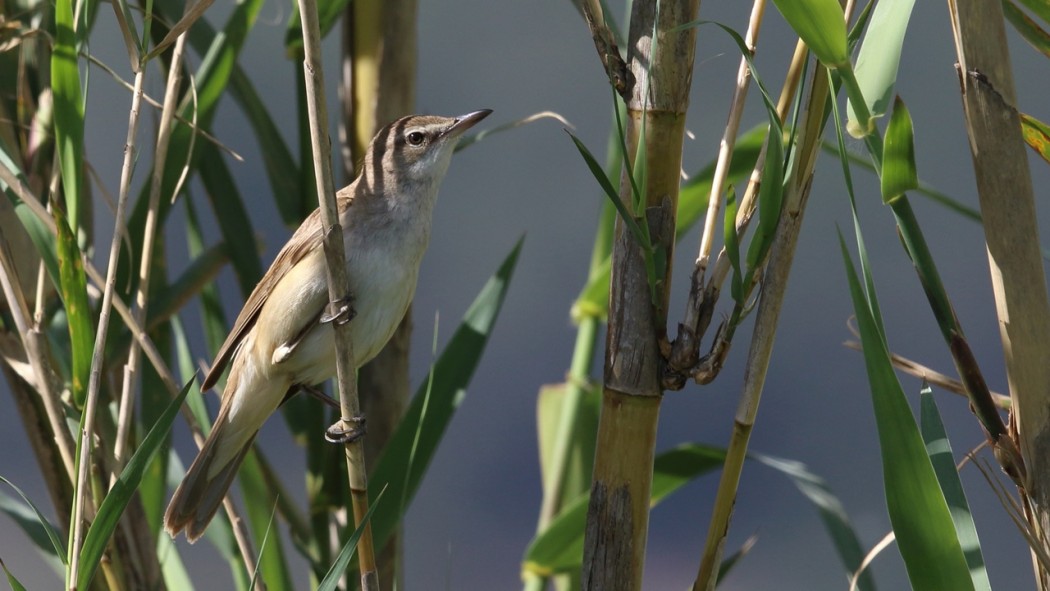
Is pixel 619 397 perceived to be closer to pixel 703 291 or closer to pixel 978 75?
pixel 703 291

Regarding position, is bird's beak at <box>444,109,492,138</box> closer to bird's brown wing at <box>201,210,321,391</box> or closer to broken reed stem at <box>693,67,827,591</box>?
bird's brown wing at <box>201,210,321,391</box>

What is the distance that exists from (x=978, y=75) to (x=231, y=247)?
1.30 meters

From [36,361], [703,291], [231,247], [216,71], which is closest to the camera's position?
[703,291]

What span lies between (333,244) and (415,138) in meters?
0.80

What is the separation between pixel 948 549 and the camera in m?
0.95

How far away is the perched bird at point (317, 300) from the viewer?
162 cm

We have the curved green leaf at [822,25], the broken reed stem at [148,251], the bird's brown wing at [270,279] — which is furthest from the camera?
the bird's brown wing at [270,279]

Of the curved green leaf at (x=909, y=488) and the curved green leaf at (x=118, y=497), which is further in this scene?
the curved green leaf at (x=118, y=497)

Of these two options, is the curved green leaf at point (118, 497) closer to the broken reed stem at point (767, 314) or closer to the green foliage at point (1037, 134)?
the broken reed stem at point (767, 314)

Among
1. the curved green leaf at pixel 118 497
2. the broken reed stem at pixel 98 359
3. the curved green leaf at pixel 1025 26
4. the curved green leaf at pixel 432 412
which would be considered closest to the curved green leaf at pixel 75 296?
the broken reed stem at pixel 98 359

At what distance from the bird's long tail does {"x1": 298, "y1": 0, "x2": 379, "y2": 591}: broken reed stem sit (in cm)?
48

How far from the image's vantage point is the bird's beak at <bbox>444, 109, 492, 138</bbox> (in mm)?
1811

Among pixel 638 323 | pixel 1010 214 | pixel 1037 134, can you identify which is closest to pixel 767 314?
pixel 638 323

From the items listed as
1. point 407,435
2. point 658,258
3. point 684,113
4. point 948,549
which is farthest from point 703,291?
point 407,435
